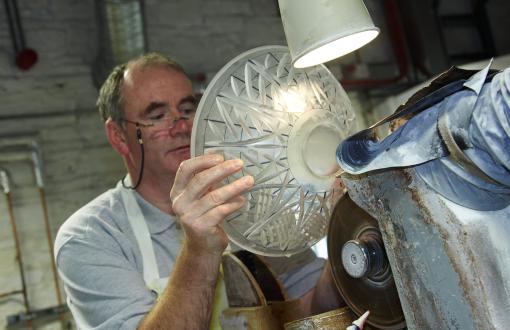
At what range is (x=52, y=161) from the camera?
104 inches

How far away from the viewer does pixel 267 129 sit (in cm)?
95

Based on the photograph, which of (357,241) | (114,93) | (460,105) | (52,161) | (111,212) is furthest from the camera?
(52,161)

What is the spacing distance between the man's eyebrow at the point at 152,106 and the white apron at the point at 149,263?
0.24 m

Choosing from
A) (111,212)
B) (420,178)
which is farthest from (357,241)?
(111,212)

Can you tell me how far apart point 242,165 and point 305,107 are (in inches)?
6.7

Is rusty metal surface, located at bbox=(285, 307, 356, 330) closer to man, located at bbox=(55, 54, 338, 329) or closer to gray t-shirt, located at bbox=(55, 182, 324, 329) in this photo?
man, located at bbox=(55, 54, 338, 329)

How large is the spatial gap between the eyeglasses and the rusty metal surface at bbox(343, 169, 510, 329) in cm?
79

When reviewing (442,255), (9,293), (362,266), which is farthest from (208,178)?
(9,293)

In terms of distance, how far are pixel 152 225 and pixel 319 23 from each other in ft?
2.79

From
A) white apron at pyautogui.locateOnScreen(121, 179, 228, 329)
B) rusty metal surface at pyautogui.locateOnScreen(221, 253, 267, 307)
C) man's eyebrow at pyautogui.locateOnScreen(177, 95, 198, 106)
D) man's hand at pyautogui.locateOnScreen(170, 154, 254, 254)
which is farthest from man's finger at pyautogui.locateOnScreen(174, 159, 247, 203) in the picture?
man's eyebrow at pyautogui.locateOnScreen(177, 95, 198, 106)

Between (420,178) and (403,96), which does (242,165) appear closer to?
(420,178)

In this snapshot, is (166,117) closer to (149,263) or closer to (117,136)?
(117,136)

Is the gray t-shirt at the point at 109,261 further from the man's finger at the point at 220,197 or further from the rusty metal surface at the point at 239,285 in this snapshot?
the man's finger at the point at 220,197

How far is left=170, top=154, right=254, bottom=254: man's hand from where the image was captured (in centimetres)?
89
